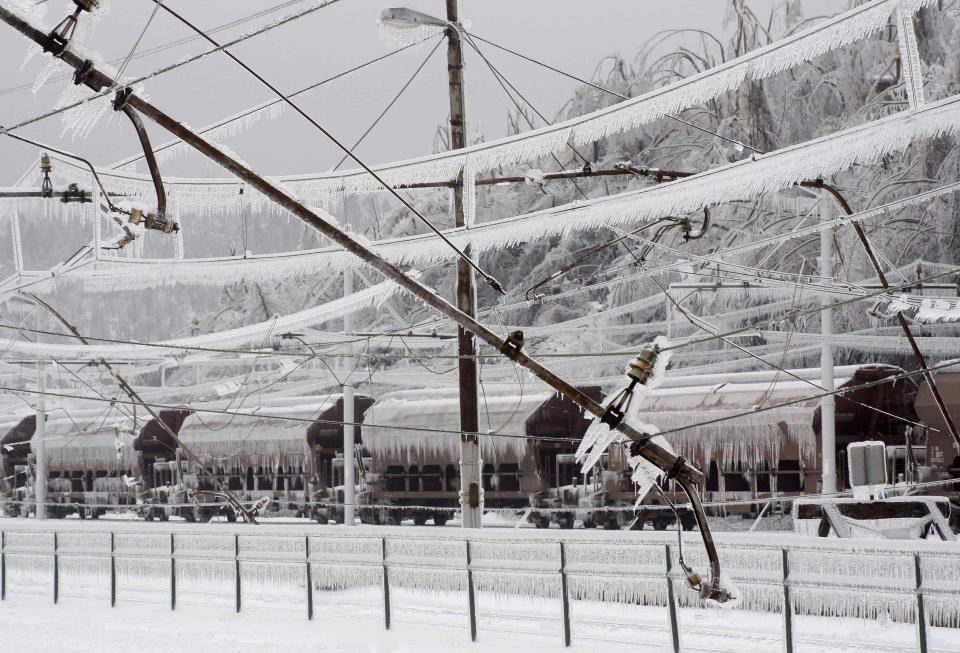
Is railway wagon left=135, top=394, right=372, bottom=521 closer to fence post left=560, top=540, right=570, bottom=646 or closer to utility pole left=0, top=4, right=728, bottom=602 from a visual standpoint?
fence post left=560, top=540, right=570, bottom=646

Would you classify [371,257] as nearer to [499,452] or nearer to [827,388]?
[827,388]

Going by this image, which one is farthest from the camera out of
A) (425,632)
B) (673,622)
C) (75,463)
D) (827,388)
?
(75,463)

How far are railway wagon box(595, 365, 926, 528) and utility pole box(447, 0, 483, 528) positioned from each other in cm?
944

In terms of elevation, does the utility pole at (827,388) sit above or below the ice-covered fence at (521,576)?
above

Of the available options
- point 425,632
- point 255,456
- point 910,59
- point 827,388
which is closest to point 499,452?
point 255,456

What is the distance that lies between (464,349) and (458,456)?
15.1 metres

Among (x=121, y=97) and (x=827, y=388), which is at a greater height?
(x=121, y=97)

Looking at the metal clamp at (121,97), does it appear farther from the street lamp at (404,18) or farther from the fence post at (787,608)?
the street lamp at (404,18)

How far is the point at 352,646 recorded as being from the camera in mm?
11070

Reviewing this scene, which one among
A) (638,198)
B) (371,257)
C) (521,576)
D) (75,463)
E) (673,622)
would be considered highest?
(638,198)

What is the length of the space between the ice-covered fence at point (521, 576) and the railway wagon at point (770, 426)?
440 inches

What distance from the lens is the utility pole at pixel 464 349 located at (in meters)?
14.2

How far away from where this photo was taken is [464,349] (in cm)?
1461

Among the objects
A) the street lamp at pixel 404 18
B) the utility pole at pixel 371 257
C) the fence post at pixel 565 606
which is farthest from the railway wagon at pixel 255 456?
the utility pole at pixel 371 257
